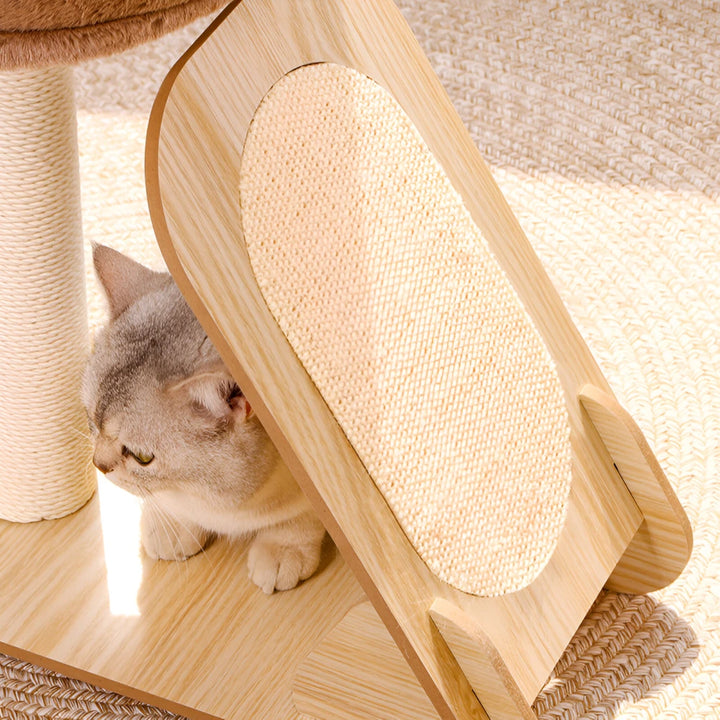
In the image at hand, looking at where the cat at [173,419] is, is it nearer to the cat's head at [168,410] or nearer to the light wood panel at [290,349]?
the cat's head at [168,410]

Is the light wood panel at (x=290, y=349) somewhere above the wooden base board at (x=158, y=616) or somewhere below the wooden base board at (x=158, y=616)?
above

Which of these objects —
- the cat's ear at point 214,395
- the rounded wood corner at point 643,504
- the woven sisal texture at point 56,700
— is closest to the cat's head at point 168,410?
the cat's ear at point 214,395

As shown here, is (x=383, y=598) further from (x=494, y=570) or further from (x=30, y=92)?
(x=30, y=92)

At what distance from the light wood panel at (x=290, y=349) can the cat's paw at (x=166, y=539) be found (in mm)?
376

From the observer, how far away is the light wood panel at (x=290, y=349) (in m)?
0.87

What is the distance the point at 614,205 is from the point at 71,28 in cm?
117

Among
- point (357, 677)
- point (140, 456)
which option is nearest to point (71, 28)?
point (140, 456)

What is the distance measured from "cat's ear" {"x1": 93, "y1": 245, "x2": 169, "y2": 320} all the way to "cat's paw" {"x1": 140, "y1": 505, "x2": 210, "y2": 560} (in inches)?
9.8

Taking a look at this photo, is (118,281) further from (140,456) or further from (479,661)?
(479,661)

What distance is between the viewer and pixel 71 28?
0.88 m

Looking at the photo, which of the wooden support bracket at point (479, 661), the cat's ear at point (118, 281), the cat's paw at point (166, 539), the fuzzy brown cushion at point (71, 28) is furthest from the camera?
the cat's paw at point (166, 539)

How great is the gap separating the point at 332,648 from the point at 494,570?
0.62 feet

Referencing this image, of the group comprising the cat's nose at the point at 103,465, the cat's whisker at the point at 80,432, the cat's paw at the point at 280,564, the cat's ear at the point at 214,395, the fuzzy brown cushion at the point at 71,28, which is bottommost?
the cat's paw at the point at 280,564

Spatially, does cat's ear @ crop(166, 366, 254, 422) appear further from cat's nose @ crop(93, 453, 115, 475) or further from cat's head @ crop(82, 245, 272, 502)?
cat's nose @ crop(93, 453, 115, 475)
